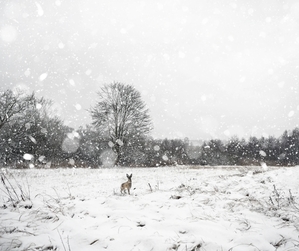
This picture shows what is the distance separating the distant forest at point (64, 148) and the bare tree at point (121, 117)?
71cm

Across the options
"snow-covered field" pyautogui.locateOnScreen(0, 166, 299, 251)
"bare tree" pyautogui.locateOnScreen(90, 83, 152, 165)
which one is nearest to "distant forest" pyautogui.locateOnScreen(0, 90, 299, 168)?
"bare tree" pyautogui.locateOnScreen(90, 83, 152, 165)

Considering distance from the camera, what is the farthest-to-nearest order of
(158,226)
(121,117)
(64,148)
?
1. (64,148)
2. (121,117)
3. (158,226)

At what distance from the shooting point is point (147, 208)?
3482 mm

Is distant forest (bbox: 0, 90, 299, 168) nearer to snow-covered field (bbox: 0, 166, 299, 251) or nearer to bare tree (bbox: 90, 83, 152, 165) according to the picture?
bare tree (bbox: 90, 83, 152, 165)

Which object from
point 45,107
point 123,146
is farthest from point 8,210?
point 45,107

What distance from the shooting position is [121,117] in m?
22.7

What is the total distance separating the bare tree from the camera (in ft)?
70.7

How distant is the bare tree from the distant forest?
0.71 meters

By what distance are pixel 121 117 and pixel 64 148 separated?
1881 cm

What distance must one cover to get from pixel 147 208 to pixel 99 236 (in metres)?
1.46

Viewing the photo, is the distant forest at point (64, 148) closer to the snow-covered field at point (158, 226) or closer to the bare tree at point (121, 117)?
the bare tree at point (121, 117)

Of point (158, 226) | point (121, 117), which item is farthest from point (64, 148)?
point (158, 226)

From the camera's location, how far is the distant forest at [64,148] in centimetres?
1909

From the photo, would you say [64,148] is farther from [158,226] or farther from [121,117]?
[158,226]
